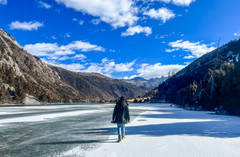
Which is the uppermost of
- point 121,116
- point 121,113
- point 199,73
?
point 199,73

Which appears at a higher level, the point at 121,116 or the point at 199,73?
the point at 199,73

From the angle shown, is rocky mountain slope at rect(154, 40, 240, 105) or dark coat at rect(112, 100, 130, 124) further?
rocky mountain slope at rect(154, 40, 240, 105)

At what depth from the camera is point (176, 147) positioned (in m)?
7.18

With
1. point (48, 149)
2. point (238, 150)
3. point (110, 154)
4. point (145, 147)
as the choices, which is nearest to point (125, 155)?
point (110, 154)

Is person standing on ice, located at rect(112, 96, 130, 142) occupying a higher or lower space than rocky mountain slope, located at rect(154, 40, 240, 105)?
lower

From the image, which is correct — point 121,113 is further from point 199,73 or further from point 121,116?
point 199,73

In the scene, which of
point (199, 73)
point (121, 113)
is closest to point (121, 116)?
point (121, 113)

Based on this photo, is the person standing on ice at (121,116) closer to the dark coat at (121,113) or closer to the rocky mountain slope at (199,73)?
the dark coat at (121,113)

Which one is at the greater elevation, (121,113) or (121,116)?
(121,113)

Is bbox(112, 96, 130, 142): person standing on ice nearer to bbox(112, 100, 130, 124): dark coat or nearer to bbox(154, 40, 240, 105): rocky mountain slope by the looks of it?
bbox(112, 100, 130, 124): dark coat

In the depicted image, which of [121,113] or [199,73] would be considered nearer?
[121,113]

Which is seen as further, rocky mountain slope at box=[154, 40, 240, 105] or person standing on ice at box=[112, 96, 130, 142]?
rocky mountain slope at box=[154, 40, 240, 105]

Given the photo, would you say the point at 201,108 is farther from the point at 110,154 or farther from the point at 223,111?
the point at 110,154

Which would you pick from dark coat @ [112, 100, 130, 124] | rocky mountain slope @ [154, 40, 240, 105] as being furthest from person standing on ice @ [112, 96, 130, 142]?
rocky mountain slope @ [154, 40, 240, 105]
